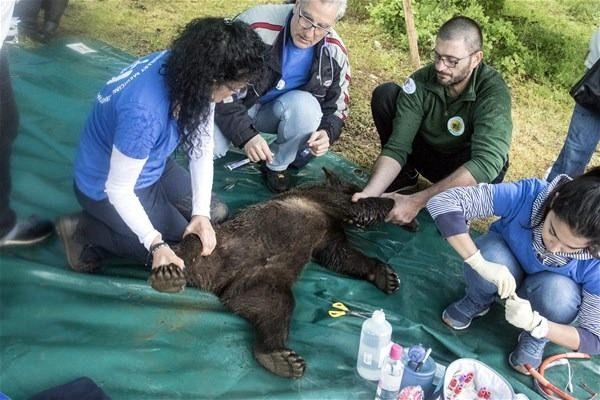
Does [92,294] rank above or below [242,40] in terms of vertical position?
below

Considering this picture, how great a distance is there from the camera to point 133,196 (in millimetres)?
2707

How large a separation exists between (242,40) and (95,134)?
0.89 m

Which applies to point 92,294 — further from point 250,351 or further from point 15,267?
point 250,351

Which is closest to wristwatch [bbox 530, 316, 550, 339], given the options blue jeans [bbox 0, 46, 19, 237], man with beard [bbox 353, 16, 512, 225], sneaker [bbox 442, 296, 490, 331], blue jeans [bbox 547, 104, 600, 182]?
sneaker [bbox 442, 296, 490, 331]

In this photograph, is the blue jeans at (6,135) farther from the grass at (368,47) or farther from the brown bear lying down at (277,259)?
the grass at (368,47)

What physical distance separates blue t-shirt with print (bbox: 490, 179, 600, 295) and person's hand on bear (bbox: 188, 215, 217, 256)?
1467 mm

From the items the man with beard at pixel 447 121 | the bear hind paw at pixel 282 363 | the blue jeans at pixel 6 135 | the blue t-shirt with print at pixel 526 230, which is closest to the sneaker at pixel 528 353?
the blue t-shirt with print at pixel 526 230

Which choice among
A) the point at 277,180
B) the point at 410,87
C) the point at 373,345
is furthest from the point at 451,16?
the point at 373,345

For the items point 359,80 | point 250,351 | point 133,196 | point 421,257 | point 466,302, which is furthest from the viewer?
point 359,80

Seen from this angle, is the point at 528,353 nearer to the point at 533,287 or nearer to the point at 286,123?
the point at 533,287

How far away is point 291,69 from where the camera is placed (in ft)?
13.1

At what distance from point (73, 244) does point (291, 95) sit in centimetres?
175

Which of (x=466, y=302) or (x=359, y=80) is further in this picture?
(x=359, y=80)

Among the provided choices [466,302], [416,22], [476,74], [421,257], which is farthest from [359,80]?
[466,302]
